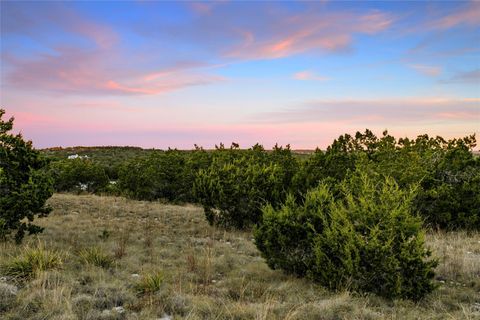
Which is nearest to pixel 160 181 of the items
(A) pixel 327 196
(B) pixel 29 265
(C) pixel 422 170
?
(C) pixel 422 170

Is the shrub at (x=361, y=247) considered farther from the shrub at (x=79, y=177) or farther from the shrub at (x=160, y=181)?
Answer: the shrub at (x=79, y=177)

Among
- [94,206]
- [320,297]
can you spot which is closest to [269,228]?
[320,297]

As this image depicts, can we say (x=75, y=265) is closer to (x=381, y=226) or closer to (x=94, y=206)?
(x=381, y=226)

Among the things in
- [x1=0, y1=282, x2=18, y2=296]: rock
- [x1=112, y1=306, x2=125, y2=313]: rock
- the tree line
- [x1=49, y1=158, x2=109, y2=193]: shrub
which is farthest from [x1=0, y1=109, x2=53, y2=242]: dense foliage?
[x1=49, y1=158, x2=109, y2=193]: shrub

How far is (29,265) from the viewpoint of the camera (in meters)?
6.12

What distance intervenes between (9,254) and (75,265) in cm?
130

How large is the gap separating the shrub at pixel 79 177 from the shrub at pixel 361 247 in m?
16.7

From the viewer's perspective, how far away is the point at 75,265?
6727 millimetres

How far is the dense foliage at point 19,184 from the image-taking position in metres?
7.86

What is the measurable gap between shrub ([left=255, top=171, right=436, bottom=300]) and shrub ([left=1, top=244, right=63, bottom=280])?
344 cm

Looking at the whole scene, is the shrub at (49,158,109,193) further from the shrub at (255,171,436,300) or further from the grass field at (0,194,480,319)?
the shrub at (255,171,436,300)

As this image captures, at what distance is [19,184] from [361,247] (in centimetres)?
670

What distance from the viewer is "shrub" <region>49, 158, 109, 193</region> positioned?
2136cm

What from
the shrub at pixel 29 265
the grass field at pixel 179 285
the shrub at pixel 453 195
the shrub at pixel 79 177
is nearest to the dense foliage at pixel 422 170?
the shrub at pixel 453 195
